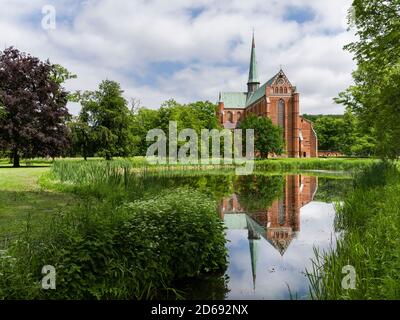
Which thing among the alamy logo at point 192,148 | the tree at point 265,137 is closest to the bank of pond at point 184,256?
the alamy logo at point 192,148

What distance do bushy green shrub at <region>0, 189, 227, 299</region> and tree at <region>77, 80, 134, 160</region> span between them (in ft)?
125

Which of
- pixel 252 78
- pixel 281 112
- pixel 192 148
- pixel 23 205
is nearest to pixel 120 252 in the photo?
pixel 23 205

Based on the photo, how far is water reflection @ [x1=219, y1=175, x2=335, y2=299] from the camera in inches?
265

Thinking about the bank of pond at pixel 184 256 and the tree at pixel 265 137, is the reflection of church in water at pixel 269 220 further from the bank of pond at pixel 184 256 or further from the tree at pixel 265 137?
the tree at pixel 265 137

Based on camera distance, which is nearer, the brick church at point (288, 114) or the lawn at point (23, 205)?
the lawn at point (23, 205)

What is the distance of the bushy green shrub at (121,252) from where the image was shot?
463 centimetres

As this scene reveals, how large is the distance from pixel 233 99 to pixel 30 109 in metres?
64.1

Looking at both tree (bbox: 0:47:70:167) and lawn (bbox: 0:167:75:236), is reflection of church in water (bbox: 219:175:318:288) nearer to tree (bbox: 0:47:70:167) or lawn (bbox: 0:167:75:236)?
lawn (bbox: 0:167:75:236)

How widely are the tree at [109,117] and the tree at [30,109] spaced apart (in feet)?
33.7

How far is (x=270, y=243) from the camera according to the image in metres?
9.74

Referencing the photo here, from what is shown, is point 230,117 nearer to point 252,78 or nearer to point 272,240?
point 252,78

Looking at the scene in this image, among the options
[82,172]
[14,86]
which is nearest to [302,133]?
[14,86]

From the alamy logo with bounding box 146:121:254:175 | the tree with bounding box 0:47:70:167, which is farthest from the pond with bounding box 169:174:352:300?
the alamy logo with bounding box 146:121:254:175
